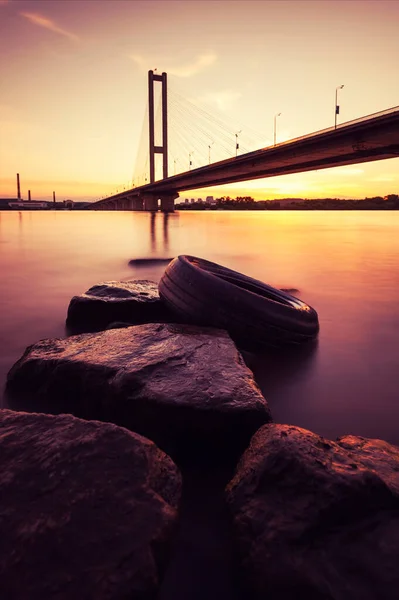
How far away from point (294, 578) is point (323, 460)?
1.48 feet

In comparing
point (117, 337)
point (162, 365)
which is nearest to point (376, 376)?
point (162, 365)

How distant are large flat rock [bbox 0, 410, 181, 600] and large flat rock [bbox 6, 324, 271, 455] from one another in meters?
0.39

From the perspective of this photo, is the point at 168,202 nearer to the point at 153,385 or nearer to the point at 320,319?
the point at 320,319

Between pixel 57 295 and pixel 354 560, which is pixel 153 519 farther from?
pixel 57 295

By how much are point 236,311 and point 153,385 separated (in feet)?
4.88

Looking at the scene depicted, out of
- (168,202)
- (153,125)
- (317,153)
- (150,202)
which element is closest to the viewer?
(317,153)

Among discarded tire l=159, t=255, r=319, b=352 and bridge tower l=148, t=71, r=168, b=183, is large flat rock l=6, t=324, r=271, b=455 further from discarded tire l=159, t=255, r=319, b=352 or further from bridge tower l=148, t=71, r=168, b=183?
bridge tower l=148, t=71, r=168, b=183

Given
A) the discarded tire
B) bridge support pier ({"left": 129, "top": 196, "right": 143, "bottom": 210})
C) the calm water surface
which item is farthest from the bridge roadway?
bridge support pier ({"left": 129, "top": 196, "right": 143, "bottom": 210})

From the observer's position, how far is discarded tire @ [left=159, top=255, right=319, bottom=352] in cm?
349

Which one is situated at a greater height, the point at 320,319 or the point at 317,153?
the point at 317,153

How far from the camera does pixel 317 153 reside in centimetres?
2669

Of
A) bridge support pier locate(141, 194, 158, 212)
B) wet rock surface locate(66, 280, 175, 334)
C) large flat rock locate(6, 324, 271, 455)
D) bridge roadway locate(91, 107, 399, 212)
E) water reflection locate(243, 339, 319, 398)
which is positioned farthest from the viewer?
bridge support pier locate(141, 194, 158, 212)

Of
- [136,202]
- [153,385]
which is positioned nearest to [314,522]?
[153,385]

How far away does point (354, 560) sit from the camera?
1.25 metres
